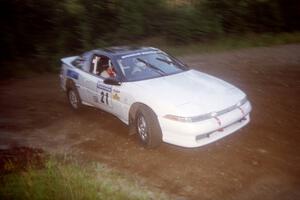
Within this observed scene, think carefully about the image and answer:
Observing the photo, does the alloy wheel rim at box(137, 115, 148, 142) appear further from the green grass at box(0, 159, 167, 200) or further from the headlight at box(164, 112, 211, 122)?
the green grass at box(0, 159, 167, 200)

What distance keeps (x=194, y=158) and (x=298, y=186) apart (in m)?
1.63

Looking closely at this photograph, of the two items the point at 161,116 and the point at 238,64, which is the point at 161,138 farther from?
the point at 238,64

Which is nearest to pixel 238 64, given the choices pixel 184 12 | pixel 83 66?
pixel 184 12

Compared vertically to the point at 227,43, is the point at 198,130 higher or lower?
higher

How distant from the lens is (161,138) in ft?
20.5

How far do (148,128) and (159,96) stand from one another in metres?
0.55

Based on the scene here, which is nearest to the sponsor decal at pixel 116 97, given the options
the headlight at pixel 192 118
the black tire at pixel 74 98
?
the headlight at pixel 192 118

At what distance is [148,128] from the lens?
6.28 m

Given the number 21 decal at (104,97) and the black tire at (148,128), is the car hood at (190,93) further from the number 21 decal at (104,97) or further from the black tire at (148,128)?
the number 21 decal at (104,97)

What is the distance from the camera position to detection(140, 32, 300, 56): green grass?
15.4 metres

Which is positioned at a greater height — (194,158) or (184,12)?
(184,12)

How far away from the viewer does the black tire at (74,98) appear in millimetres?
8633

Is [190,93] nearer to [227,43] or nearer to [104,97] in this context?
[104,97]

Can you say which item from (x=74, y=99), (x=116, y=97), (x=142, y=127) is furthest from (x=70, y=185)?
(x=74, y=99)
